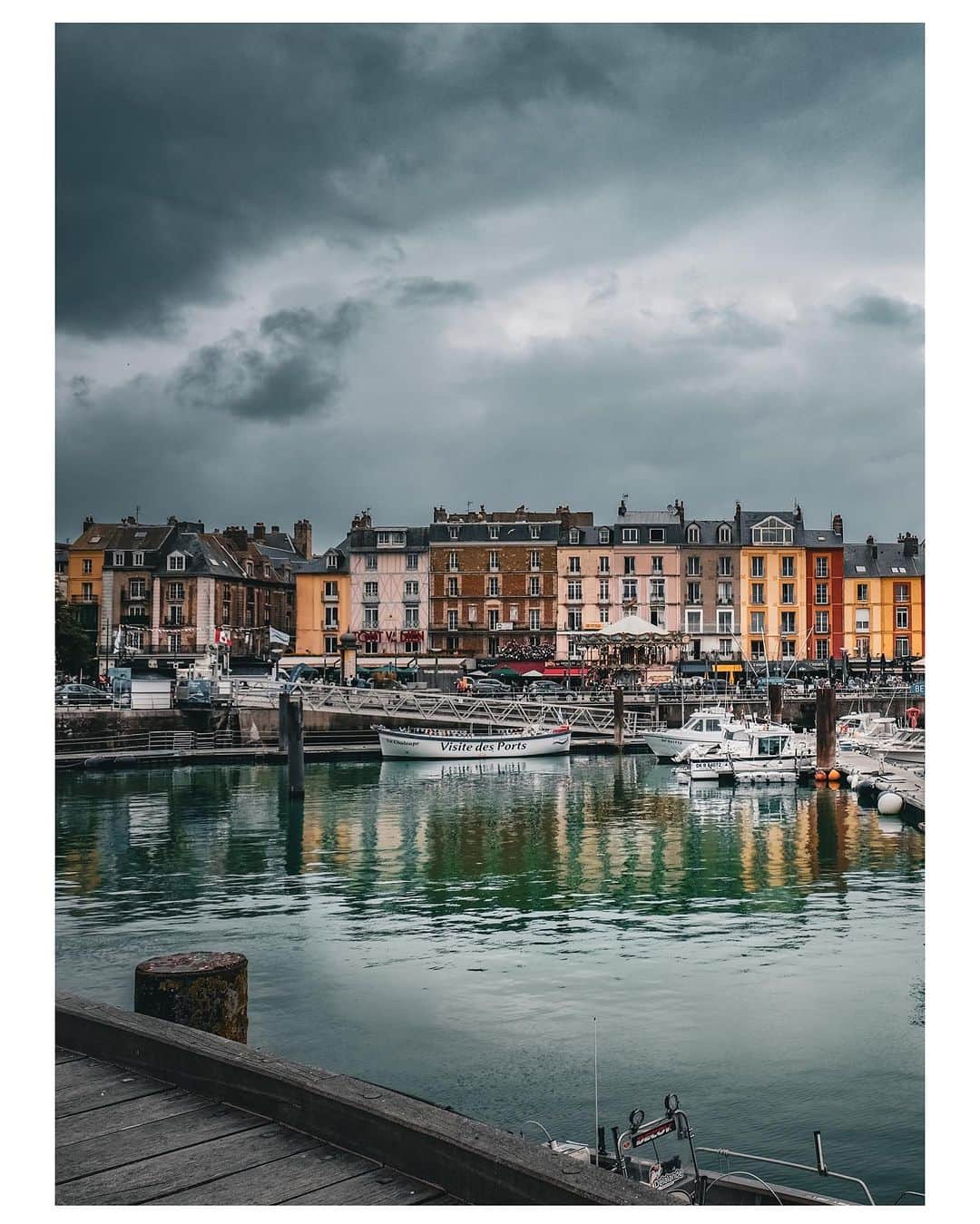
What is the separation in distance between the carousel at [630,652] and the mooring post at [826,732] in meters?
15.3

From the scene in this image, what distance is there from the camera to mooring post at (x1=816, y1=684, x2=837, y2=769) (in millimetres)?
30062

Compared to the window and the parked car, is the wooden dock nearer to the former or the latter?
the parked car

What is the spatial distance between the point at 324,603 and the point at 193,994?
5530cm

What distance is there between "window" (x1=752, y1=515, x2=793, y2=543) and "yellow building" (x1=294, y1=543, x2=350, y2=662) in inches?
824

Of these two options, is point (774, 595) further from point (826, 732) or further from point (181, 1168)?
point (181, 1168)

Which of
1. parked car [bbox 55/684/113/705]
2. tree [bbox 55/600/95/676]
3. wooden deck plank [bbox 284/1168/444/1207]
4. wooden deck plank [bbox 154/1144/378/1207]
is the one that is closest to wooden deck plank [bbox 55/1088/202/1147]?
wooden deck plank [bbox 154/1144/378/1207]

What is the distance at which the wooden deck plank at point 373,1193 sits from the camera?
12.3 ft

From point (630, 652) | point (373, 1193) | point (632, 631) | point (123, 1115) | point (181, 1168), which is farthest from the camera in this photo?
point (630, 652)

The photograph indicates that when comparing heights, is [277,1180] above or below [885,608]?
below

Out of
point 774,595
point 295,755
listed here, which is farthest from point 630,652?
point 295,755

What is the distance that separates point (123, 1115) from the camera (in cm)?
448
